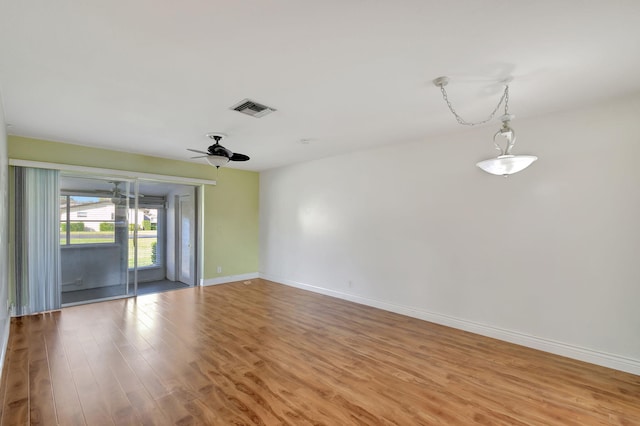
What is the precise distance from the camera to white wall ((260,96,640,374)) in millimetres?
2824

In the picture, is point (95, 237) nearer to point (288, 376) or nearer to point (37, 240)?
point (37, 240)

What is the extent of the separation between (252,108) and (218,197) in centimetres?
372

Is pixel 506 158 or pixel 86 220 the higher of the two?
pixel 506 158

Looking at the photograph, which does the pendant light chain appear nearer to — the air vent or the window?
the air vent

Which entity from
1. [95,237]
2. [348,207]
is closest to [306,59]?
[348,207]

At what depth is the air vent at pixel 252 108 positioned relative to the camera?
2.94 m

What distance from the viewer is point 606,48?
1.99 meters

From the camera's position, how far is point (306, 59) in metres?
2.14

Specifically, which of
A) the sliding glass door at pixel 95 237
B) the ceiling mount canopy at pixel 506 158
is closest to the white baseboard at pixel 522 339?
the ceiling mount canopy at pixel 506 158

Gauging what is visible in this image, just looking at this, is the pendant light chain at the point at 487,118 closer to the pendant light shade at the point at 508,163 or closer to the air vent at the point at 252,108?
the pendant light shade at the point at 508,163

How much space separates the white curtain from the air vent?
11.6ft

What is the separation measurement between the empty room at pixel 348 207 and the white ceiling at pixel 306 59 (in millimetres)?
20

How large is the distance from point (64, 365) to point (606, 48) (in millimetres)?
5240

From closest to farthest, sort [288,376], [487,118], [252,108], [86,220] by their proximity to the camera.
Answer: [288,376] → [252,108] → [487,118] → [86,220]
